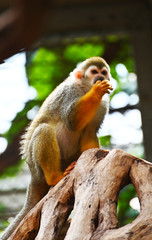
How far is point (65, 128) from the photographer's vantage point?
14.9 ft

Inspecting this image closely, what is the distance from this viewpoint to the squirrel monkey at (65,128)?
4023 mm

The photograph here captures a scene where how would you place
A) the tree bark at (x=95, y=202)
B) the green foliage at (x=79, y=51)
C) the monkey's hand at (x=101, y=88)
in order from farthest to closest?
the green foliage at (x=79, y=51) → the monkey's hand at (x=101, y=88) → the tree bark at (x=95, y=202)

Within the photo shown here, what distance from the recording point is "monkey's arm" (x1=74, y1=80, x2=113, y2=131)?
4.19m

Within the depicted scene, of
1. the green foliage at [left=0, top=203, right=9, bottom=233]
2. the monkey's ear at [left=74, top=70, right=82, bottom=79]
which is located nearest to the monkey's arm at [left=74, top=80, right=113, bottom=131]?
the monkey's ear at [left=74, top=70, right=82, bottom=79]

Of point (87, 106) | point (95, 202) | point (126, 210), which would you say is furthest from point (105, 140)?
point (95, 202)

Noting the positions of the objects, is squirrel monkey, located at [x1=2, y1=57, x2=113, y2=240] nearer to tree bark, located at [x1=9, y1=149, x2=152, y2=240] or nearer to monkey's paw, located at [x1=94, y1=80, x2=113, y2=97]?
monkey's paw, located at [x1=94, y1=80, x2=113, y2=97]

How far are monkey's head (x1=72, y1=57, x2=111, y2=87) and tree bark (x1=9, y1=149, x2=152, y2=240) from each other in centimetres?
136

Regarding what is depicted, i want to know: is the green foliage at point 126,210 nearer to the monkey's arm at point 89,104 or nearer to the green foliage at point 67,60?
the green foliage at point 67,60

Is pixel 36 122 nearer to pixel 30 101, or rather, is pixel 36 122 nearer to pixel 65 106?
pixel 65 106

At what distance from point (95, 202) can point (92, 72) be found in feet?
7.21

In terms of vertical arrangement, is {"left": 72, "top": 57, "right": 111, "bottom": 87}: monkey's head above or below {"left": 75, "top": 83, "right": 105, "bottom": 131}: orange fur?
above

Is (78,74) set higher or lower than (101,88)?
higher

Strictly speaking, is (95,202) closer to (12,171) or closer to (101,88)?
(101,88)

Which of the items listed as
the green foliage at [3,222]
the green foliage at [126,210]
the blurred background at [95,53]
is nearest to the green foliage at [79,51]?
the blurred background at [95,53]
